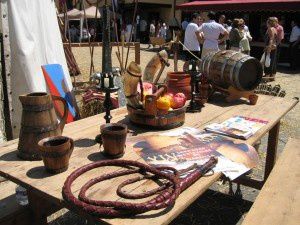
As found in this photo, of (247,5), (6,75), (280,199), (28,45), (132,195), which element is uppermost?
(247,5)

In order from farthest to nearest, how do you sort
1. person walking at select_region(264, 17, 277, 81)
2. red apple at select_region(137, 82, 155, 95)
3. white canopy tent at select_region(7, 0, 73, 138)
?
person walking at select_region(264, 17, 277, 81) < white canopy tent at select_region(7, 0, 73, 138) < red apple at select_region(137, 82, 155, 95)

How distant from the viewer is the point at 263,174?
4.14 m

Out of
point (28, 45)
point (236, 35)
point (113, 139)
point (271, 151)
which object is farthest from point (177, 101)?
point (236, 35)

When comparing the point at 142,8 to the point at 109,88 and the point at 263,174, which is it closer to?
the point at 263,174

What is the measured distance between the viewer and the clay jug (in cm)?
185

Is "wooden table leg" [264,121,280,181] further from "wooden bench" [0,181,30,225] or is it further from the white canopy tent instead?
the white canopy tent

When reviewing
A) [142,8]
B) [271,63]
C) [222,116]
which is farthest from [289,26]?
[222,116]

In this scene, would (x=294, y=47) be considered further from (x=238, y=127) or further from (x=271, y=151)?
(x=238, y=127)

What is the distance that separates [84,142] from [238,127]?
1.07 m

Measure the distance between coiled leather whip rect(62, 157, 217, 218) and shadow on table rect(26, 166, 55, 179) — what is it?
0.15 metres

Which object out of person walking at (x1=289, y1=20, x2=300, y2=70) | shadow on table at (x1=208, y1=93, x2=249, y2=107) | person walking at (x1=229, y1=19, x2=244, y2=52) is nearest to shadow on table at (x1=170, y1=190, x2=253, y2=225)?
shadow on table at (x1=208, y1=93, x2=249, y2=107)

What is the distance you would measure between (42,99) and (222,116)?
1.51 metres

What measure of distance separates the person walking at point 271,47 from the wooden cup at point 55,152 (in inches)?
349

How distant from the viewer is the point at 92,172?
1.78m
